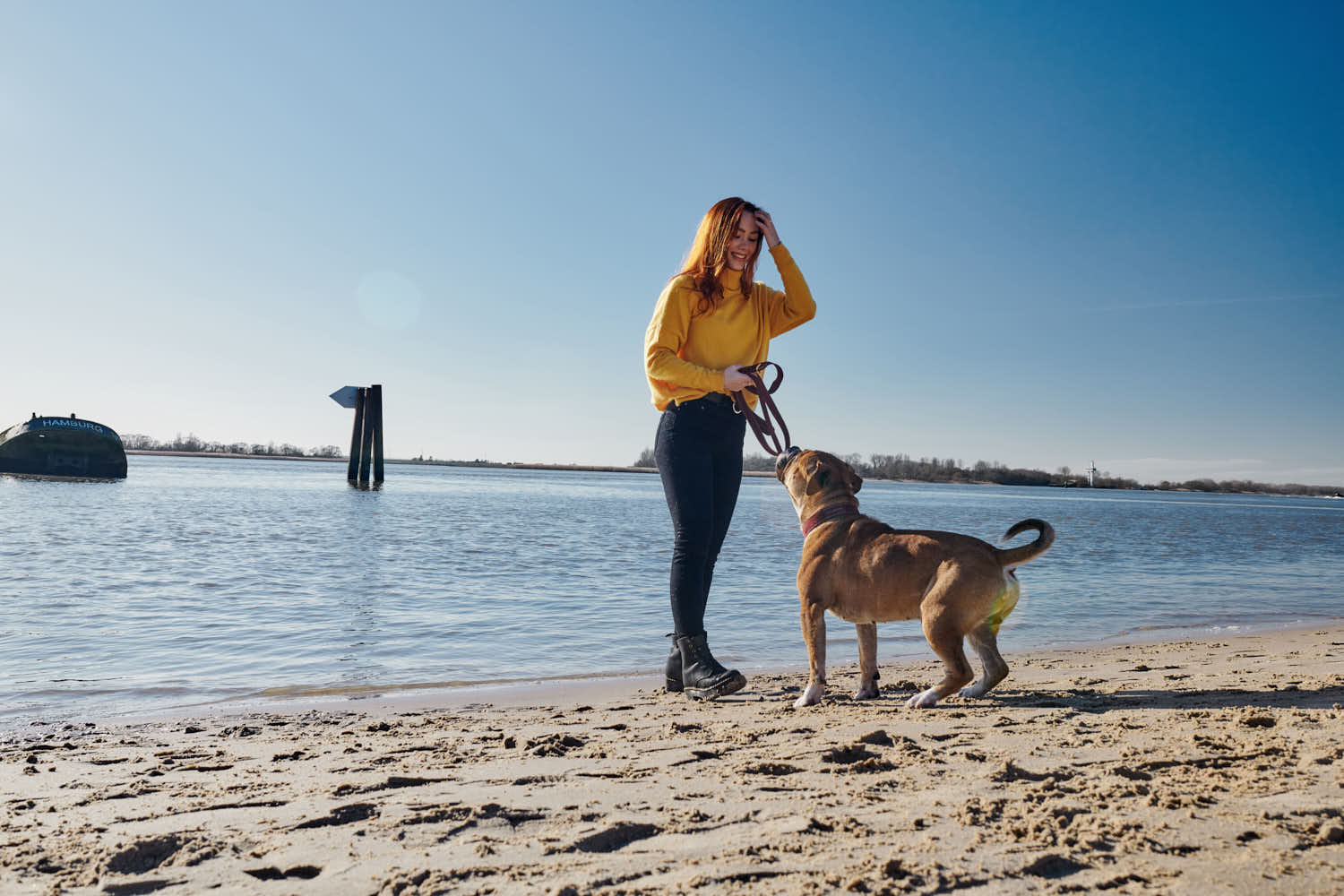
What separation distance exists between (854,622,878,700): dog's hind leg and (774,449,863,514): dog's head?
654 mm

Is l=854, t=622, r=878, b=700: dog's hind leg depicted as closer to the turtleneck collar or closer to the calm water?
the calm water

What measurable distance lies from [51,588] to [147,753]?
20.5 feet

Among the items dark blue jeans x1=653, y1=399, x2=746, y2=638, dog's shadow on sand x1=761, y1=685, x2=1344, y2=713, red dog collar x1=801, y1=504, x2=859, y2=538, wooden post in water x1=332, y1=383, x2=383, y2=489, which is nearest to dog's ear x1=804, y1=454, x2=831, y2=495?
red dog collar x1=801, y1=504, x2=859, y2=538

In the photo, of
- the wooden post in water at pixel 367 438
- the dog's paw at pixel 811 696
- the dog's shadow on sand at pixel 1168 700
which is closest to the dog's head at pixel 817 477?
the dog's paw at pixel 811 696

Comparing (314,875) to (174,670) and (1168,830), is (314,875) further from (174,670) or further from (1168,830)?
(174,670)

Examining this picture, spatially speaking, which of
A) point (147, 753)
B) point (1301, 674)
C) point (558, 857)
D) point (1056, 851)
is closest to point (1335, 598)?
point (1301, 674)

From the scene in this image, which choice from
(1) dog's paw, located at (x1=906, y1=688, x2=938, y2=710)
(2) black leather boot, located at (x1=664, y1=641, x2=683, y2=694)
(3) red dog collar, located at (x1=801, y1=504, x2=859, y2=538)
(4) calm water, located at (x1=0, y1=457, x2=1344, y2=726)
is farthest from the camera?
(4) calm water, located at (x1=0, y1=457, x2=1344, y2=726)

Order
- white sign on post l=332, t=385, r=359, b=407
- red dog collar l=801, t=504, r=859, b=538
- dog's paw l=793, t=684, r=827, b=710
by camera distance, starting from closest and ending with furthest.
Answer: dog's paw l=793, t=684, r=827, b=710, red dog collar l=801, t=504, r=859, b=538, white sign on post l=332, t=385, r=359, b=407

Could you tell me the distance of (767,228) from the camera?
13.1 feet

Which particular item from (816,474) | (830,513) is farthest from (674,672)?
(816,474)

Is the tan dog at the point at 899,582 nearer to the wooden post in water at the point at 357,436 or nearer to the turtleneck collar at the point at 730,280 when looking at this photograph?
the turtleneck collar at the point at 730,280

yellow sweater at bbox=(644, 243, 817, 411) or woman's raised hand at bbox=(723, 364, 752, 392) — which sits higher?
yellow sweater at bbox=(644, 243, 817, 411)

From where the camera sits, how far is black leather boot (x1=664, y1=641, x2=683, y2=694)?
13.9ft

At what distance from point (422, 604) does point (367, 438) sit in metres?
38.0
